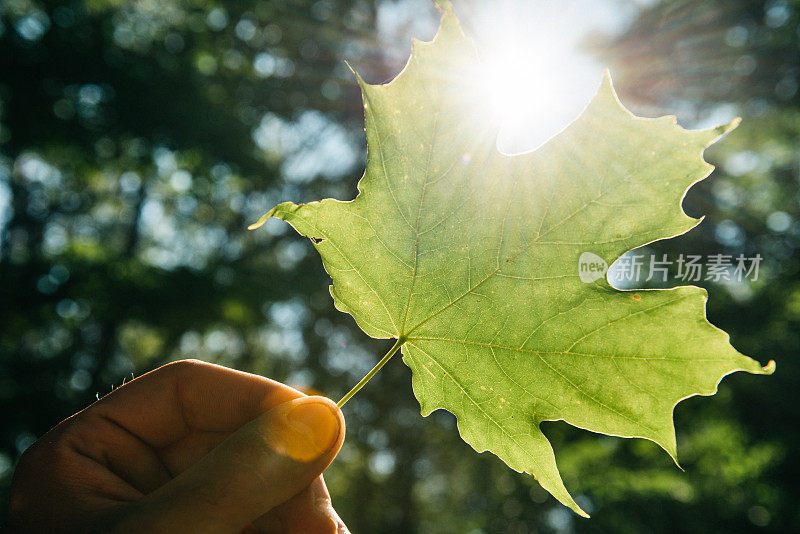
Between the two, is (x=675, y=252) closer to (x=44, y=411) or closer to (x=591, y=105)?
(x=591, y=105)

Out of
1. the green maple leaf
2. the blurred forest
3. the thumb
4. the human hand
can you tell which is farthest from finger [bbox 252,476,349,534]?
the blurred forest

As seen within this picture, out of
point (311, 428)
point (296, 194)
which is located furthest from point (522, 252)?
point (296, 194)

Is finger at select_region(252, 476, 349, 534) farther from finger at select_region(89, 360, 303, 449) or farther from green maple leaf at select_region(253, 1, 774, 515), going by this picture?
green maple leaf at select_region(253, 1, 774, 515)

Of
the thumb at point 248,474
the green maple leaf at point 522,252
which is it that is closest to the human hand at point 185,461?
the thumb at point 248,474

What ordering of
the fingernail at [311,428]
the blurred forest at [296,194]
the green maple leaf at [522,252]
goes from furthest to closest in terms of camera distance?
the blurred forest at [296,194], the fingernail at [311,428], the green maple leaf at [522,252]

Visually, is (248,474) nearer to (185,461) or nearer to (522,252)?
(185,461)

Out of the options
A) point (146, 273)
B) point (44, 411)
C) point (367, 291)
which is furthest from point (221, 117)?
point (367, 291)

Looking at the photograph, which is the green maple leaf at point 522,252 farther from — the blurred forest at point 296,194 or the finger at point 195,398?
the blurred forest at point 296,194
